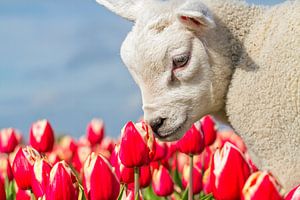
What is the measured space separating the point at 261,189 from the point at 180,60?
126 cm

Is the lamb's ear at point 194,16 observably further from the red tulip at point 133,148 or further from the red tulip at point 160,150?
the red tulip at point 160,150

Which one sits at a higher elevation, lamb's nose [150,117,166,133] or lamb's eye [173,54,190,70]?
lamb's eye [173,54,190,70]

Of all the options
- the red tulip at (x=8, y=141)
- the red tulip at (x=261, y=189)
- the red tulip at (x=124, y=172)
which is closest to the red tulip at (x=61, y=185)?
the red tulip at (x=261, y=189)

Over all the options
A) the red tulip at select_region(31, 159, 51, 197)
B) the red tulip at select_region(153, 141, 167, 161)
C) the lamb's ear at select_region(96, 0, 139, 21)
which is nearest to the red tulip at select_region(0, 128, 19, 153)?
the red tulip at select_region(153, 141, 167, 161)

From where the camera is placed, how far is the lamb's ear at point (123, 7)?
288 centimetres

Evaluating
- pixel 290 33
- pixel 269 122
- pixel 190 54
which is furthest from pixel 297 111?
pixel 190 54

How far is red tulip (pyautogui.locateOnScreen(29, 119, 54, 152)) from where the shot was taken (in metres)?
3.46

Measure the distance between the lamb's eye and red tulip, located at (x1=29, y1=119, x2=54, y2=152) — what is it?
1066mm

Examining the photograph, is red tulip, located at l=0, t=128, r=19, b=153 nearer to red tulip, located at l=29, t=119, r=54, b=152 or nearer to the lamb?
red tulip, located at l=29, t=119, r=54, b=152

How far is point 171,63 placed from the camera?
264 centimetres

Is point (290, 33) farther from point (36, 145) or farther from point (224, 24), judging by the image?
point (36, 145)

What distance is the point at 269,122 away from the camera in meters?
2.56

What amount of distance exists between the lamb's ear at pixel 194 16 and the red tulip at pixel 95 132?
2.48m

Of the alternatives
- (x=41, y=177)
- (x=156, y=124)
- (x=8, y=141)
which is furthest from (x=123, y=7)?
(x=8, y=141)
